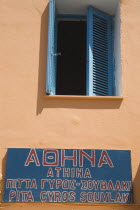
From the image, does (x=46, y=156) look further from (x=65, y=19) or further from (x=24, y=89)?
(x=65, y=19)

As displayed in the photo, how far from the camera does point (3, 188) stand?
6.18 meters

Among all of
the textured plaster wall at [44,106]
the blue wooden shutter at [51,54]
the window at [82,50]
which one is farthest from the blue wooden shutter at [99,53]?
the blue wooden shutter at [51,54]

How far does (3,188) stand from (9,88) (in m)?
1.50

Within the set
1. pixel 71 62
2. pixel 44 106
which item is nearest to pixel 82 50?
pixel 71 62

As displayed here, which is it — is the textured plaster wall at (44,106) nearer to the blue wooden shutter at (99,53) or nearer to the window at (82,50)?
the window at (82,50)

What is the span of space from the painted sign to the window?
3.36ft

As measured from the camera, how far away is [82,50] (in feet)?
27.9

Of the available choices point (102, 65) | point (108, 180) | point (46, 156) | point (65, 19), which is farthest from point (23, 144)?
point (65, 19)

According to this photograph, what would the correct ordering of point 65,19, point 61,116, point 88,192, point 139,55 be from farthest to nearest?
1. point 65,19
2. point 139,55
3. point 61,116
4. point 88,192

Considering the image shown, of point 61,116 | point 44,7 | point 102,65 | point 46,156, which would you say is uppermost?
point 44,7

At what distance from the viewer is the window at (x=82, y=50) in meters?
7.09

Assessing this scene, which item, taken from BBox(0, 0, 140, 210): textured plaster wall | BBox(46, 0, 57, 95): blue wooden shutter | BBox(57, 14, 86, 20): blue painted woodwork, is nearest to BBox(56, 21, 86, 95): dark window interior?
BBox(57, 14, 86, 20): blue painted woodwork

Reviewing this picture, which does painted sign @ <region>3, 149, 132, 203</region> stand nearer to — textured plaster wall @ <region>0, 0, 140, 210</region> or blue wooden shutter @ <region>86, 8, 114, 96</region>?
textured plaster wall @ <region>0, 0, 140, 210</region>

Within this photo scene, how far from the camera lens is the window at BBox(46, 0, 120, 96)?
7086 mm
